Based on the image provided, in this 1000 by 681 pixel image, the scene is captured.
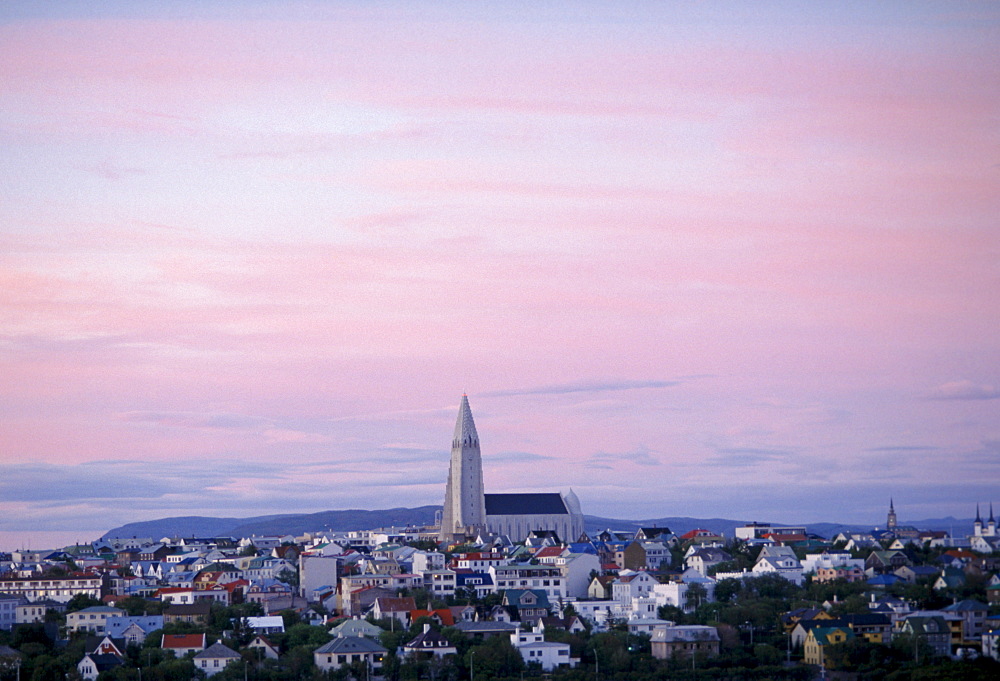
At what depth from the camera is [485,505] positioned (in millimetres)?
103750

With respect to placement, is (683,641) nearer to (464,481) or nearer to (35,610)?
(35,610)

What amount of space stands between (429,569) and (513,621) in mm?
11713

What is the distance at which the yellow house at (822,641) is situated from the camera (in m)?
46.4

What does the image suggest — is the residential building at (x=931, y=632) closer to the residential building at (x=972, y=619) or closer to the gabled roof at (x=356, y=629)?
the residential building at (x=972, y=619)

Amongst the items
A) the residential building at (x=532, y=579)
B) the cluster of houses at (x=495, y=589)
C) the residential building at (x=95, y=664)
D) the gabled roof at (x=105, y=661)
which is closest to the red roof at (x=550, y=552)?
the cluster of houses at (x=495, y=589)

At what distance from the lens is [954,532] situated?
53.1m

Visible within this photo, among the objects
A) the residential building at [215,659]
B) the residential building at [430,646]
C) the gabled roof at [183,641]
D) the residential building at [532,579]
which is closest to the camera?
the residential building at [215,659]

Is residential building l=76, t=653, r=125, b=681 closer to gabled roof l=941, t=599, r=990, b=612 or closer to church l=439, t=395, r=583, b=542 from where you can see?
gabled roof l=941, t=599, r=990, b=612

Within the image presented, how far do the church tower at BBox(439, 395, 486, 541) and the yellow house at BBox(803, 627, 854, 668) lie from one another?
5430 cm

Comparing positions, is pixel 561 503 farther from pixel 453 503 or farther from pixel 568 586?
Answer: pixel 568 586

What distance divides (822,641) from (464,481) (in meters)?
57.6

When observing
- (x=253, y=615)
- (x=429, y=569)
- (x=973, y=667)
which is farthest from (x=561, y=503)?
(x=973, y=667)

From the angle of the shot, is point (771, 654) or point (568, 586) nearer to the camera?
point (771, 654)

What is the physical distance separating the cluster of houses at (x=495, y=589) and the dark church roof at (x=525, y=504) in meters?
26.3
